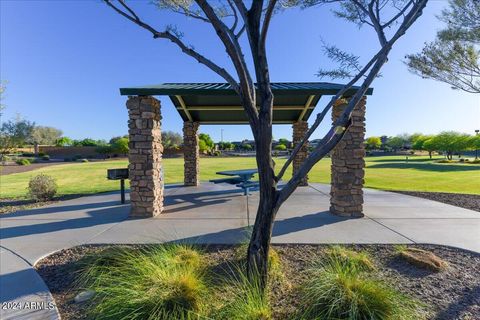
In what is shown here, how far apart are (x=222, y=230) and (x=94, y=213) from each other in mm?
3980

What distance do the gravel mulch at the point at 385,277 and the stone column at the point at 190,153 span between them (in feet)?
24.3

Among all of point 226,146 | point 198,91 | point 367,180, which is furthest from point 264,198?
point 226,146

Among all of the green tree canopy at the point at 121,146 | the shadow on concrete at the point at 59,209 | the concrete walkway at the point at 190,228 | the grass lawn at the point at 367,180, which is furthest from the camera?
the green tree canopy at the point at 121,146

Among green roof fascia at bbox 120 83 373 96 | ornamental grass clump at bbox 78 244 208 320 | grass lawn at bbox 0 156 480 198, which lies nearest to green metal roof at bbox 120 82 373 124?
green roof fascia at bbox 120 83 373 96

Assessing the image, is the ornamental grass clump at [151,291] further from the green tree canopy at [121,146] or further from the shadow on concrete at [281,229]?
the green tree canopy at [121,146]

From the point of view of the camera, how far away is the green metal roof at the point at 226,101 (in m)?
6.71

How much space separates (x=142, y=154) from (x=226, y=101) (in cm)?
422

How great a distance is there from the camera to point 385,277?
331 centimetres

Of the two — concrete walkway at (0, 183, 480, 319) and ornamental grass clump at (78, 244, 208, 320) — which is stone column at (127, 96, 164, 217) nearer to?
concrete walkway at (0, 183, 480, 319)

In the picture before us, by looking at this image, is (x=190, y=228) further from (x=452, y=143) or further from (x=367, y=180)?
(x=452, y=143)

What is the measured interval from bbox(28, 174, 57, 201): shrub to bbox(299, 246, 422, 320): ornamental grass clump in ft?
31.3

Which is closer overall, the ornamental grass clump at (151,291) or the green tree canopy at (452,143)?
the ornamental grass clump at (151,291)

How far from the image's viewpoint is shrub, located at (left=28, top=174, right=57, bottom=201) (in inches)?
341

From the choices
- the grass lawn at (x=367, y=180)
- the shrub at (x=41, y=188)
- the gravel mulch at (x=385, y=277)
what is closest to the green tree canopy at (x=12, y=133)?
the grass lawn at (x=367, y=180)
